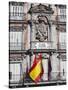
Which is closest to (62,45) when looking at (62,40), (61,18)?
(62,40)

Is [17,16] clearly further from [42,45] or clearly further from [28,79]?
[28,79]

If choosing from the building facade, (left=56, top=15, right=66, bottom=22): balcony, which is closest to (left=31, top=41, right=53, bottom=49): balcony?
the building facade

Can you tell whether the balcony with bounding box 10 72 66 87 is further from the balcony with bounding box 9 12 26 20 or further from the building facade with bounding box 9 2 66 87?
the balcony with bounding box 9 12 26 20

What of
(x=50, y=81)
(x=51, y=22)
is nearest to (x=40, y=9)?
(x=51, y=22)

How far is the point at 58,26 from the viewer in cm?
212

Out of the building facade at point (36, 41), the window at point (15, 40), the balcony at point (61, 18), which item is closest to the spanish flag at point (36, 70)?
the building facade at point (36, 41)

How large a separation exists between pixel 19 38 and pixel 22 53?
86 millimetres

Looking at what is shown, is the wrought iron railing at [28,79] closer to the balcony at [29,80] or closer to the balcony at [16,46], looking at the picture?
the balcony at [29,80]

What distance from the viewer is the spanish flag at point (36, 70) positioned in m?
2.07

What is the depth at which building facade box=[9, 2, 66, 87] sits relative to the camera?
6.72 feet

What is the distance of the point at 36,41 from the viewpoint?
6.84 ft

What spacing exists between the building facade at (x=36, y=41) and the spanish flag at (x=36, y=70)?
0.06 ft

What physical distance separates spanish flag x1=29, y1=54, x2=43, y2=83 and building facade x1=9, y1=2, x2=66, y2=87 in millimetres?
19

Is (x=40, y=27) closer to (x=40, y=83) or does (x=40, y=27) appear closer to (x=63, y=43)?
(x=63, y=43)
